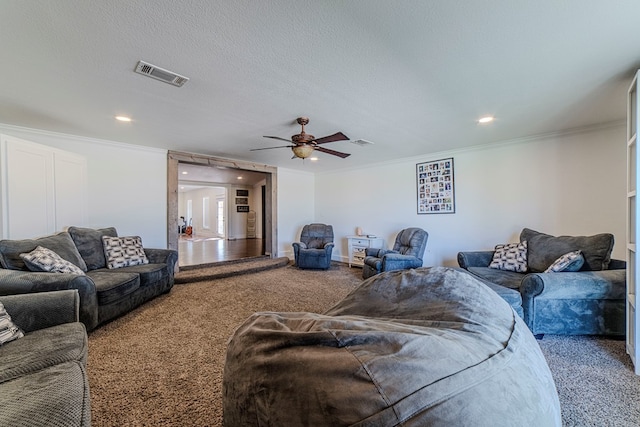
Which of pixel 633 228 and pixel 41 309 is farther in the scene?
pixel 633 228

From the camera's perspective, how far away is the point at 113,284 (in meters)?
2.81

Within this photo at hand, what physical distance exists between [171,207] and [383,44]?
179 inches

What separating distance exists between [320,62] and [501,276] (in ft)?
10.0

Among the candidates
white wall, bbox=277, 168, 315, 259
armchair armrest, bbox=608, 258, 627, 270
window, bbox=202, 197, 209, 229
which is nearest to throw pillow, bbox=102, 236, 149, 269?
white wall, bbox=277, 168, 315, 259

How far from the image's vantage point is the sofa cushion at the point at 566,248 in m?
2.75

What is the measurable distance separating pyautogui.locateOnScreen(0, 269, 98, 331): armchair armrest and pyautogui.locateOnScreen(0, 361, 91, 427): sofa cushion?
4.69 feet

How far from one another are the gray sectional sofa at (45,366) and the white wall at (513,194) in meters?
5.11

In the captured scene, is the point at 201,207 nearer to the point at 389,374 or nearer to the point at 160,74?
the point at 160,74

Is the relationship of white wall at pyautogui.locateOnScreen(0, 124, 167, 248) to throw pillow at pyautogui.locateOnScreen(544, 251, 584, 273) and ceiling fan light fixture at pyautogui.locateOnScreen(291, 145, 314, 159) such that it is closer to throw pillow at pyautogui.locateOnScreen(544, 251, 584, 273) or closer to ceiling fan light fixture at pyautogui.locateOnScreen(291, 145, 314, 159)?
ceiling fan light fixture at pyautogui.locateOnScreen(291, 145, 314, 159)

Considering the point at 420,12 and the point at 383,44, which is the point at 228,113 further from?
the point at 420,12

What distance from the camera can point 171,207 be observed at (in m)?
4.84

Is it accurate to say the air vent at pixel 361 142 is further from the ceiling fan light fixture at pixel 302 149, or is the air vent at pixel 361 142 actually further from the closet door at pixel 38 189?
the closet door at pixel 38 189

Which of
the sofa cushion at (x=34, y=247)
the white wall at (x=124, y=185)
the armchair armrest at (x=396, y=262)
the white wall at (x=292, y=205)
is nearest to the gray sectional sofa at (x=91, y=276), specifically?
the sofa cushion at (x=34, y=247)

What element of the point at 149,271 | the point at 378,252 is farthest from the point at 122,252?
the point at 378,252
